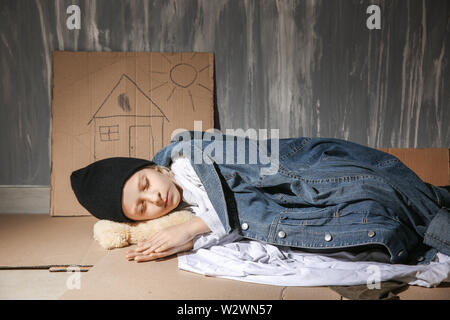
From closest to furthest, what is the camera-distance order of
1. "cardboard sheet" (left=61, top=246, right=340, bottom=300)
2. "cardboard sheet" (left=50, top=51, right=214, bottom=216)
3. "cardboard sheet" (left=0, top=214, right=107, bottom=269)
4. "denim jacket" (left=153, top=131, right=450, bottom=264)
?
1. "cardboard sheet" (left=61, top=246, right=340, bottom=300)
2. "denim jacket" (left=153, top=131, right=450, bottom=264)
3. "cardboard sheet" (left=0, top=214, right=107, bottom=269)
4. "cardboard sheet" (left=50, top=51, right=214, bottom=216)

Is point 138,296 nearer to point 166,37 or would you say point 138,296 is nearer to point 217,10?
point 166,37

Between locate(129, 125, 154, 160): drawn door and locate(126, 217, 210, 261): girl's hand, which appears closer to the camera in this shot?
locate(126, 217, 210, 261): girl's hand

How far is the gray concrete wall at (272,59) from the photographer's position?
1.87 metres

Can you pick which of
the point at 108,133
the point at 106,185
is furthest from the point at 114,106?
the point at 106,185

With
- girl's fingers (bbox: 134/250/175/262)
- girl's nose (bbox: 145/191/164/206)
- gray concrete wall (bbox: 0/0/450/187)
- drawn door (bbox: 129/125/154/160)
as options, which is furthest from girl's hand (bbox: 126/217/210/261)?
gray concrete wall (bbox: 0/0/450/187)

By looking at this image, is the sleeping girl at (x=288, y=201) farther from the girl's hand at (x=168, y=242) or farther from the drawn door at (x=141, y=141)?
the drawn door at (x=141, y=141)

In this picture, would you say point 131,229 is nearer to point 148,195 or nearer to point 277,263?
point 148,195

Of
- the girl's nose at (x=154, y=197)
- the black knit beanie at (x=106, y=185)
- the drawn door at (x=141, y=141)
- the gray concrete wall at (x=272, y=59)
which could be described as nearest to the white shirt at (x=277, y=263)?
the girl's nose at (x=154, y=197)

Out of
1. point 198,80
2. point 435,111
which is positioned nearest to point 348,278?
point 198,80

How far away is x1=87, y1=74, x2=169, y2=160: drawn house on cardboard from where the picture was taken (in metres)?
1.86

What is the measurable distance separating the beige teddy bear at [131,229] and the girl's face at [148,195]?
0.09 ft

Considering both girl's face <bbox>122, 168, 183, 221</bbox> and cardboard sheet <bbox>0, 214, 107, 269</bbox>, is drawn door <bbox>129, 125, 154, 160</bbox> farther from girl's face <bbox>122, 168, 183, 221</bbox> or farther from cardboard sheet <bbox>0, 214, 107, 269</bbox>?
girl's face <bbox>122, 168, 183, 221</bbox>

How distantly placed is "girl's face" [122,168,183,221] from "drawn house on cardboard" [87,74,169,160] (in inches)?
23.6

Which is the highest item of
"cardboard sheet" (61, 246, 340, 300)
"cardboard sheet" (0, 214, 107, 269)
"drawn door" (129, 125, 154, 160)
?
"drawn door" (129, 125, 154, 160)
